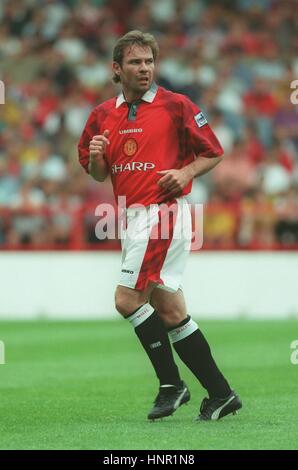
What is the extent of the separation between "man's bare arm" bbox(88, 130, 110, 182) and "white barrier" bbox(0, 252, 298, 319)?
9.27 m

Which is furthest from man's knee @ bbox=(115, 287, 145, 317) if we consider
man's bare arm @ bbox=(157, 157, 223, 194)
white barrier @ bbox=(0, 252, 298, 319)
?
white barrier @ bbox=(0, 252, 298, 319)

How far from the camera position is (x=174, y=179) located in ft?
21.7

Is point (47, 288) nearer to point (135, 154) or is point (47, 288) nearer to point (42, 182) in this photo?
point (42, 182)

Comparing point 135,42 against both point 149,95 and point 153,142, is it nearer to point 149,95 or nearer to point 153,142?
point 149,95

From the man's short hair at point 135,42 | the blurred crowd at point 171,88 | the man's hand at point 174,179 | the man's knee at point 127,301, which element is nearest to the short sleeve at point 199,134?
the man's hand at point 174,179

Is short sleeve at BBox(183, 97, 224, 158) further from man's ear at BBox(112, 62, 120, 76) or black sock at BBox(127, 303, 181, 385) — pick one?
black sock at BBox(127, 303, 181, 385)

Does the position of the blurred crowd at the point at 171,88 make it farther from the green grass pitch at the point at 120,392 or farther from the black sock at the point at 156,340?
the black sock at the point at 156,340

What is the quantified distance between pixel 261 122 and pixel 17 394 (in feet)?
38.6

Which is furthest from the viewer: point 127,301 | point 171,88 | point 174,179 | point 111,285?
point 171,88

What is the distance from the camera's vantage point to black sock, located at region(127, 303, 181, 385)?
6.79 metres

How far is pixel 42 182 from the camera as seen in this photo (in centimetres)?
1762

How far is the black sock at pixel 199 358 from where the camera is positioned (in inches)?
267

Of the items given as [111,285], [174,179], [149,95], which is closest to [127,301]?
[174,179]

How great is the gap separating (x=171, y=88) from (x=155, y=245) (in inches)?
507
